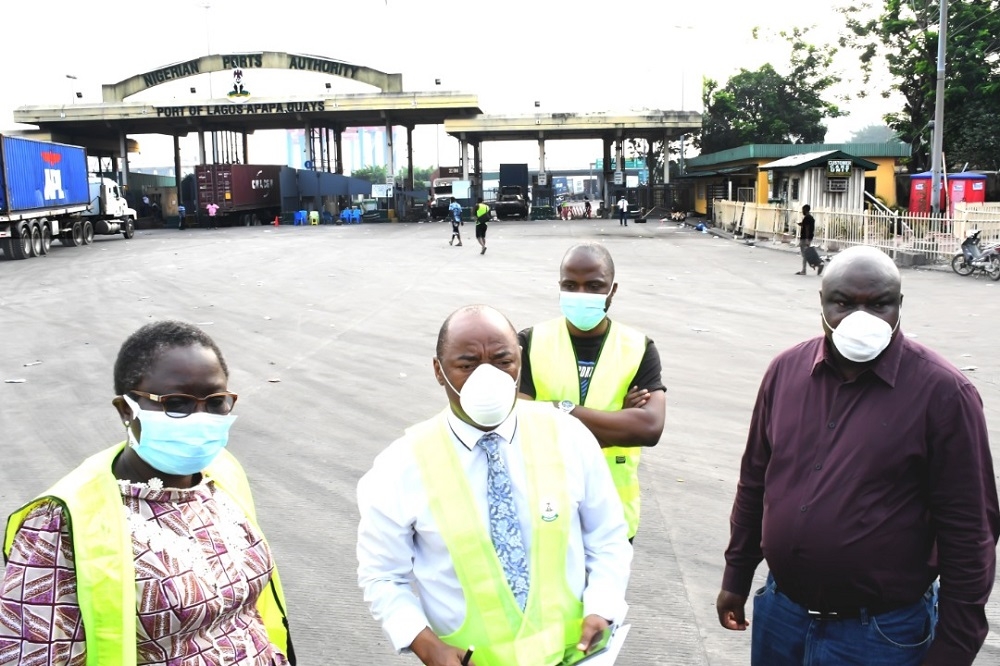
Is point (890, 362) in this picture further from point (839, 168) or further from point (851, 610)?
point (839, 168)

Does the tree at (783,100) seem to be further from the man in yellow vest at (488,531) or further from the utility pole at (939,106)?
the man in yellow vest at (488,531)

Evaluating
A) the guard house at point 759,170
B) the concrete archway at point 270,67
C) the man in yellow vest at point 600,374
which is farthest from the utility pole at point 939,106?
the concrete archway at point 270,67

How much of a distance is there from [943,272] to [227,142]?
168 feet

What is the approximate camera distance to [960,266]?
68.8ft

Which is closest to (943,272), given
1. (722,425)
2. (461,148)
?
(722,425)

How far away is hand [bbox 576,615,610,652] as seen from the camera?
242 cm

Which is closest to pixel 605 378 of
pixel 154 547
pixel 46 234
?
pixel 154 547

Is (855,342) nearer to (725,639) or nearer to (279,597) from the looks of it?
(279,597)

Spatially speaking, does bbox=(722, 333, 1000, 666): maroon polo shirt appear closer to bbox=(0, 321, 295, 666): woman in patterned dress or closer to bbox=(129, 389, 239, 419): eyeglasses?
bbox=(0, 321, 295, 666): woman in patterned dress

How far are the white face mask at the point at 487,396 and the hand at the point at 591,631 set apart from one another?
0.57m

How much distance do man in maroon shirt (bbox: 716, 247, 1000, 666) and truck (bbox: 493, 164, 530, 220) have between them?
162 feet

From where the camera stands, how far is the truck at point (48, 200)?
28359mm

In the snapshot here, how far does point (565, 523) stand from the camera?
245 cm

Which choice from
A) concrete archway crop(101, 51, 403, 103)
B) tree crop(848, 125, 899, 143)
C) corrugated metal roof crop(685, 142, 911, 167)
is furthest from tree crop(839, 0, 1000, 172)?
tree crop(848, 125, 899, 143)
